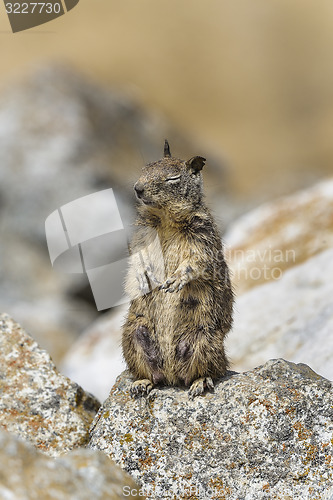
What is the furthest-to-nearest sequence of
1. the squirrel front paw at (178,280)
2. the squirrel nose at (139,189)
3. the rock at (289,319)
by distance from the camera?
the rock at (289,319)
the squirrel nose at (139,189)
the squirrel front paw at (178,280)

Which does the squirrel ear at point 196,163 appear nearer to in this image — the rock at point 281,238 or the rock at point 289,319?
the rock at point 289,319

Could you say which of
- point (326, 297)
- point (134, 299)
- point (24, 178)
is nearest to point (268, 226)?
point (326, 297)

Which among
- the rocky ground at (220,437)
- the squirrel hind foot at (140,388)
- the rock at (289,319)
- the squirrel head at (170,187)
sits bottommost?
the rock at (289,319)

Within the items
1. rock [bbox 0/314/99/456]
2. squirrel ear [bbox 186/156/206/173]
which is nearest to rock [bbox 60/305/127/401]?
rock [bbox 0/314/99/456]

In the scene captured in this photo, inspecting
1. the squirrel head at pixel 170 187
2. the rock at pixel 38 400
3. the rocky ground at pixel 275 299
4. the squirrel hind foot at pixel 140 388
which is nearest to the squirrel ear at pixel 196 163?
the squirrel head at pixel 170 187

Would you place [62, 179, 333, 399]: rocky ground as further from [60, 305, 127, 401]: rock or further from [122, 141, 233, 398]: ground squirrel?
[122, 141, 233, 398]: ground squirrel

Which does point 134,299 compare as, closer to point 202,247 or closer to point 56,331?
point 202,247

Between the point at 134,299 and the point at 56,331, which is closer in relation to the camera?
the point at 134,299
